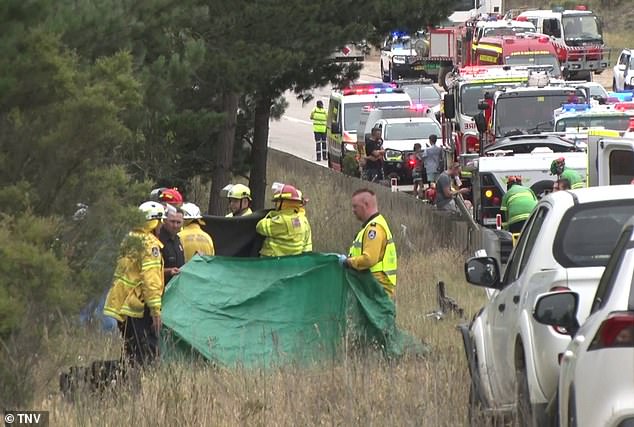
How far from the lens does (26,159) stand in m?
9.01

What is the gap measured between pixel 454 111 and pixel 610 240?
21334 millimetres

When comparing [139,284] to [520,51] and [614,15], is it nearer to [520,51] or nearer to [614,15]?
[520,51]

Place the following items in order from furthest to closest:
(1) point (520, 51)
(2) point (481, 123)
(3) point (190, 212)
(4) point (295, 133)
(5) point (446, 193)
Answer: (4) point (295, 133) → (1) point (520, 51) → (2) point (481, 123) → (5) point (446, 193) → (3) point (190, 212)

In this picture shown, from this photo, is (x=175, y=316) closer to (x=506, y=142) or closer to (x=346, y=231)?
(x=506, y=142)

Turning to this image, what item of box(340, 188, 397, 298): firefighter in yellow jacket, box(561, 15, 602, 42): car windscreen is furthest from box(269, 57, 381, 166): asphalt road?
box(340, 188, 397, 298): firefighter in yellow jacket

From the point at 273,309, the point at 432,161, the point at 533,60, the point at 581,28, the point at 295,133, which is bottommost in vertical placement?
the point at 295,133

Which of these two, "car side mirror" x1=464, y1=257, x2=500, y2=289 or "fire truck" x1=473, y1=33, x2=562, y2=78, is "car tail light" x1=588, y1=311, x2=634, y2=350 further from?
"fire truck" x1=473, y1=33, x2=562, y2=78

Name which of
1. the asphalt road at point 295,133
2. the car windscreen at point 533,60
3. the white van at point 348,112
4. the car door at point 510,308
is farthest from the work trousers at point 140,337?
the car windscreen at point 533,60

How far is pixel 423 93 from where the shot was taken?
4391 centimetres

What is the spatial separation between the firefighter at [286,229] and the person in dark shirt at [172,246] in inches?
51.4

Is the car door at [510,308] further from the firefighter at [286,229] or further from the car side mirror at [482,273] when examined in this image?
the firefighter at [286,229]

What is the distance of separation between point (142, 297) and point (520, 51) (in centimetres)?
3115

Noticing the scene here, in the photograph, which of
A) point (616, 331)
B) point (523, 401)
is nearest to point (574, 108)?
point (523, 401)

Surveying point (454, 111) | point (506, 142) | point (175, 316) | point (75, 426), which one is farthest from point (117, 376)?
point (454, 111)
